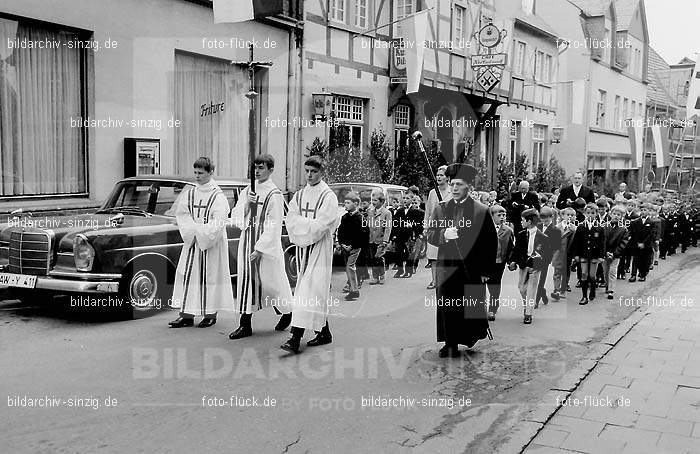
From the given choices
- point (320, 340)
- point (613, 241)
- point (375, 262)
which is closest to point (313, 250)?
point (320, 340)

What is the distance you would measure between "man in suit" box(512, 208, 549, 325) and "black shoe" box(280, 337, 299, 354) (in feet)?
10.5

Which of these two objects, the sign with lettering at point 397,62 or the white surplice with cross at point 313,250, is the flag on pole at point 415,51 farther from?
the white surplice with cross at point 313,250

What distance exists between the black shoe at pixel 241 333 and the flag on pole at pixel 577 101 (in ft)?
102

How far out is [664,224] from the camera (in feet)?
55.4

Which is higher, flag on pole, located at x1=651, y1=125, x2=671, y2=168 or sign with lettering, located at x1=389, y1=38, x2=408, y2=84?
sign with lettering, located at x1=389, y1=38, x2=408, y2=84

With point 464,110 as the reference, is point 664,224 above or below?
below

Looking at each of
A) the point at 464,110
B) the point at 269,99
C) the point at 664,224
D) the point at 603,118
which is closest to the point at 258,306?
the point at 269,99

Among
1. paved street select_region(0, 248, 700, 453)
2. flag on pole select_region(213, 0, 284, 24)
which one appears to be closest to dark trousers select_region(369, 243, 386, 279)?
paved street select_region(0, 248, 700, 453)

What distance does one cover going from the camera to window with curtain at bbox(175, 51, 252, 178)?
1525 centimetres

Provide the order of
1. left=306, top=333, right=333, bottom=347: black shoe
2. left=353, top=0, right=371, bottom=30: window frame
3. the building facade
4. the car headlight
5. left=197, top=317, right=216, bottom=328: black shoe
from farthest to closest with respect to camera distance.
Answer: left=353, top=0, right=371, bottom=30: window frame → the building facade → left=197, top=317, right=216, bottom=328: black shoe → the car headlight → left=306, top=333, right=333, bottom=347: black shoe

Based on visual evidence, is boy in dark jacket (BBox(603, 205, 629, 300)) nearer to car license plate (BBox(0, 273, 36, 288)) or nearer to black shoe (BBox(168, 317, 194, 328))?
black shoe (BBox(168, 317, 194, 328))

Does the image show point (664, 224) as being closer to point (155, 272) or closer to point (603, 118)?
point (155, 272)

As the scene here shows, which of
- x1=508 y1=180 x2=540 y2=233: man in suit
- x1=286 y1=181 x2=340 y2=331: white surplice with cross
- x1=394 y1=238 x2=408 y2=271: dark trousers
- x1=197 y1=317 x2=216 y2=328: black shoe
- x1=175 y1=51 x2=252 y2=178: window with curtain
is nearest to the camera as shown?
x1=286 y1=181 x2=340 y2=331: white surplice with cross

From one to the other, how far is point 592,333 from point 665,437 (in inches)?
143
